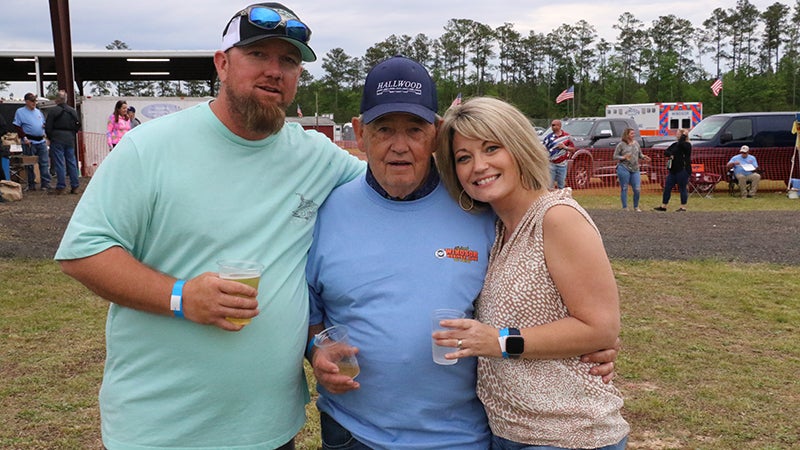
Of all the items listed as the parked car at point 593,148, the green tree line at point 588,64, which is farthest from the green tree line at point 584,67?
the parked car at point 593,148

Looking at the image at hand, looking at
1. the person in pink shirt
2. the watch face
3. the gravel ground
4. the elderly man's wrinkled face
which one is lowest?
the gravel ground

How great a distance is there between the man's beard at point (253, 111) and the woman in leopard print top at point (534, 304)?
629 mm

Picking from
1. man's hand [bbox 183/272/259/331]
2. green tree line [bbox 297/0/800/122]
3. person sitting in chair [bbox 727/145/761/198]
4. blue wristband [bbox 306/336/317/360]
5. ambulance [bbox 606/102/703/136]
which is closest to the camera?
man's hand [bbox 183/272/259/331]

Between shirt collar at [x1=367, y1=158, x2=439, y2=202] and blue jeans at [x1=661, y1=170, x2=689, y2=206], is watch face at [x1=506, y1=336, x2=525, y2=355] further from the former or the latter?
blue jeans at [x1=661, y1=170, x2=689, y2=206]

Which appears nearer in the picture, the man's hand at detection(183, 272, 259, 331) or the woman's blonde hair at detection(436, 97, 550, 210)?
the man's hand at detection(183, 272, 259, 331)

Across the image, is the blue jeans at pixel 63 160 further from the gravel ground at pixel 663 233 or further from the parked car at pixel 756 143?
the parked car at pixel 756 143

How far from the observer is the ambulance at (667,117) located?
33.9 metres

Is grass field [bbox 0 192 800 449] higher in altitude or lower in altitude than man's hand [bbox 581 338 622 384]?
lower

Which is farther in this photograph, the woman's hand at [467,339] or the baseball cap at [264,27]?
the baseball cap at [264,27]

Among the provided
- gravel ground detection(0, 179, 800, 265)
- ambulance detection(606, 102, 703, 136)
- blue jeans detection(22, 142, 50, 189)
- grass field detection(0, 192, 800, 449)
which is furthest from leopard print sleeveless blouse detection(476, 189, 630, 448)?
ambulance detection(606, 102, 703, 136)

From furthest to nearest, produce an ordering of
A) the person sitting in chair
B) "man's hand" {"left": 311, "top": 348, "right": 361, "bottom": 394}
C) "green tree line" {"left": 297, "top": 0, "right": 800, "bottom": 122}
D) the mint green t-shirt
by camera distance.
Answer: "green tree line" {"left": 297, "top": 0, "right": 800, "bottom": 122}
the person sitting in chair
"man's hand" {"left": 311, "top": 348, "right": 361, "bottom": 394}
the mint green t-shirt

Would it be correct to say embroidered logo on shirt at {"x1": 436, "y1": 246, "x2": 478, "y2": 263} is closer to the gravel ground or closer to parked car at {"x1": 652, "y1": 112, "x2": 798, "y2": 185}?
the gravel ground

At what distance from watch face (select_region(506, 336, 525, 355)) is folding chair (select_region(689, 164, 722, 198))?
1917cm

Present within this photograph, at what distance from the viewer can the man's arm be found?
81.8 inches
